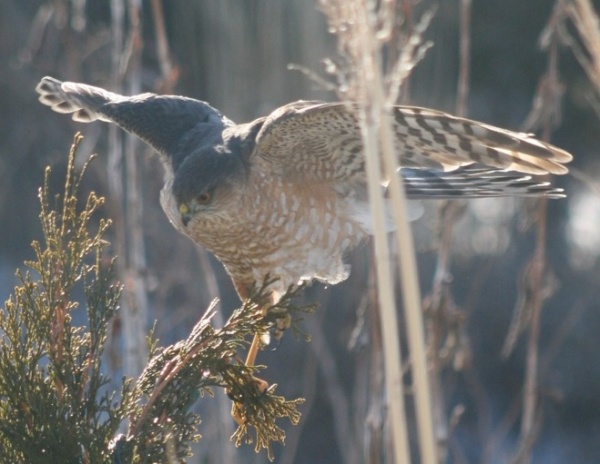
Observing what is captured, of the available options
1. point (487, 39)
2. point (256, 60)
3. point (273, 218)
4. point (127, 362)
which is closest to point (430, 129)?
point (273, 218)

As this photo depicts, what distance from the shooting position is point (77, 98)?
4.03 m

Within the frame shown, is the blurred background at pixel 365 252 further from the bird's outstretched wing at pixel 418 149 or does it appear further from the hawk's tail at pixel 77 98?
the bird's outstretched wing at pixel 418 149

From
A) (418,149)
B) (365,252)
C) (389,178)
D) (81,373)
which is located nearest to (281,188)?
(418,149)

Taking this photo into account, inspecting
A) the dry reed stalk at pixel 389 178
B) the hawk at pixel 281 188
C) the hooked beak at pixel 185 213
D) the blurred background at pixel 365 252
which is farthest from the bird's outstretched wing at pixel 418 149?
the blurred background at pixel 365 252

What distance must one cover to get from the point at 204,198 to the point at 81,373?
1.38m

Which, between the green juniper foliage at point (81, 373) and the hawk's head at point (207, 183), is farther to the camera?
the hawk's head at point (207, 183)

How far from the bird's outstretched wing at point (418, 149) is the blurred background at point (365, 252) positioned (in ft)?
9.78

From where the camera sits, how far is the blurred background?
23.7 ft

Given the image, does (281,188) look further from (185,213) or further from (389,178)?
(389,178)

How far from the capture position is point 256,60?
7336 millimetres

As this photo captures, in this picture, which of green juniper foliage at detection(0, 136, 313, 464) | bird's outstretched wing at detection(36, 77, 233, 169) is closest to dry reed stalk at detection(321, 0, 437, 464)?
green juniper foliage at detection(0, 136, 313, 464)

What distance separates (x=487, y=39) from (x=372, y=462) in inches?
207

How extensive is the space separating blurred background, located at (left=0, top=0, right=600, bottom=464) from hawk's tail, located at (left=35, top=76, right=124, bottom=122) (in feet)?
7.21

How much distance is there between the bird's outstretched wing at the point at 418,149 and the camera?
2715 millimetres
